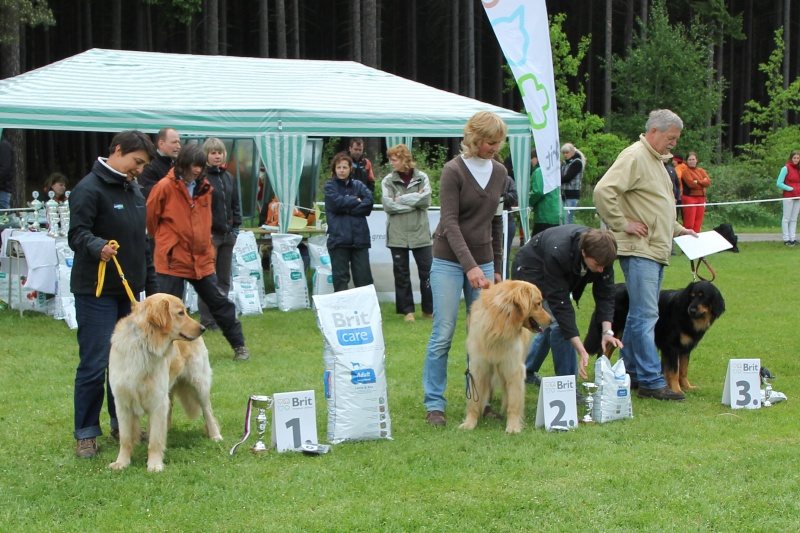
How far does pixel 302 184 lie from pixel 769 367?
8048mm

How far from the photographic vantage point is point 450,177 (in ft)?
16.2

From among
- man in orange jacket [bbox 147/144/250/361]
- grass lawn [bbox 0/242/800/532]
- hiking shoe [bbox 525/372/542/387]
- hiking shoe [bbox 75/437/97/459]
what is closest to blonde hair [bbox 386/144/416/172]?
man in orange jacket [bbox 147/144/250/361]

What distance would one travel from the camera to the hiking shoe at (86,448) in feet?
14.5

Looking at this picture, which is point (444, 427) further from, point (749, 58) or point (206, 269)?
point (749, 58)

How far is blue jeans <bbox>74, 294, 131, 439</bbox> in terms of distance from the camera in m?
4.41

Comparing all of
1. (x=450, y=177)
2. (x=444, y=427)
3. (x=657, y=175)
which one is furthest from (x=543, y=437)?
(x=657, y=175)

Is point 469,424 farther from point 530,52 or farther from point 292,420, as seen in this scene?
point 530,52

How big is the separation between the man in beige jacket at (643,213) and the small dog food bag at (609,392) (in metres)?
0.59

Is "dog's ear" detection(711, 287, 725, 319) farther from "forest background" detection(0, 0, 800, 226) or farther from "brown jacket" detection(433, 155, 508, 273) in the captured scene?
"forest background" detection(0, 0, 800, 226)

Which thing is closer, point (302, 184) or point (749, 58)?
point (302, 184)

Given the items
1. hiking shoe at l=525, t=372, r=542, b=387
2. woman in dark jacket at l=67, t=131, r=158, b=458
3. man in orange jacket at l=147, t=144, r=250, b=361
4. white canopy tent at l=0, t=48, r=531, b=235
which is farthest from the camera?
white canopy tent at l=0, t=48, r=531, b=235

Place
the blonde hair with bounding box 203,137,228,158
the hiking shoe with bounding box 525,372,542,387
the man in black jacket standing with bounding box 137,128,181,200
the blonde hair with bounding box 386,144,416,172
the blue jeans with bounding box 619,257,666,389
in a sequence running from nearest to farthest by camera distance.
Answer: the blue jeans with bounding box 619,257,666,389
the hiking shoe with bounding box 525,372,542,387
the man in black jacket standing with bounding box 137,128,181,200
the blonde hair with bounding box 203,137,228,158
the blonde hair with bounding box 386,144,416,172

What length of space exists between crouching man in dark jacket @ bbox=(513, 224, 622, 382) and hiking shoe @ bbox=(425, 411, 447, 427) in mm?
848

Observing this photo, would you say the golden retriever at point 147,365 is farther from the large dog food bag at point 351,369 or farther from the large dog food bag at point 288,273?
the large dog food bag at point 288,273
